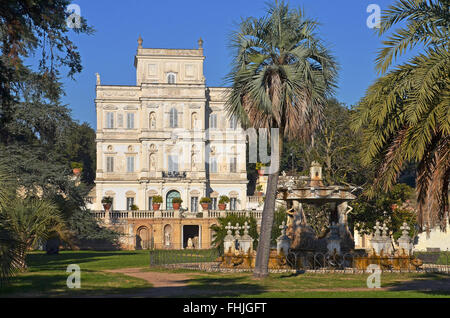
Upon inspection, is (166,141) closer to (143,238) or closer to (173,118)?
(173,118)

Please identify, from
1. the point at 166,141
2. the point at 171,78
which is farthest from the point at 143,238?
the point at 171,78

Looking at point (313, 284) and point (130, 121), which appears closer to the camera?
point (313, 284)

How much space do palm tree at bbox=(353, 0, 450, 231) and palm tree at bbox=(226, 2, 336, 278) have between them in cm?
426

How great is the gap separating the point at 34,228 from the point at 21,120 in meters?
25.3

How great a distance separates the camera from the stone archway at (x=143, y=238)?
54031mm

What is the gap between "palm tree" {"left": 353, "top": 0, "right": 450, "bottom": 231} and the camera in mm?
13367

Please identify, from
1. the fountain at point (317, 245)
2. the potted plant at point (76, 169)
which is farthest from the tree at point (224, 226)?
the potted plant at point (76, 169)

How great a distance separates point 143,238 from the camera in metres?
54.8

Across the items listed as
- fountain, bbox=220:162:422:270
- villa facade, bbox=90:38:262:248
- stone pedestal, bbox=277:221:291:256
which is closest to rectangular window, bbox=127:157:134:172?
villa facade, bbox=90:38:262:248

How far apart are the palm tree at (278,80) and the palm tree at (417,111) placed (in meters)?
4.26

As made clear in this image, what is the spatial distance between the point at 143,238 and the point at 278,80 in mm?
37576

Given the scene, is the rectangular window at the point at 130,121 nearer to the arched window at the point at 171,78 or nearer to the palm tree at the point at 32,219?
the arched window at the point at 171,78
